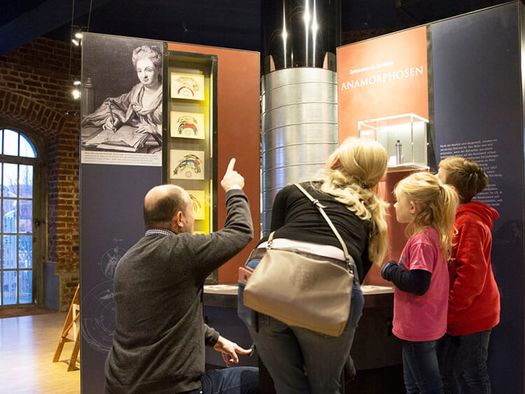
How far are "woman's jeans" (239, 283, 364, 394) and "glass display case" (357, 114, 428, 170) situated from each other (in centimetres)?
157

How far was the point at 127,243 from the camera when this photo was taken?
3.35m

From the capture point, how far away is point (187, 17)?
6.82 metres

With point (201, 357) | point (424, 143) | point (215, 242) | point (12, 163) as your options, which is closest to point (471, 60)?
point (424, 143)

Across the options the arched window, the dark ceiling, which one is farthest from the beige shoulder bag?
the arched window

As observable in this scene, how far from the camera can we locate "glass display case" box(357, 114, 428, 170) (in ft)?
10.3

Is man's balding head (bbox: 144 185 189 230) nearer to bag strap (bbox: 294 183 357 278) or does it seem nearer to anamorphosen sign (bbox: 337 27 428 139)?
bag strap (bbox: 294 183 357 278)

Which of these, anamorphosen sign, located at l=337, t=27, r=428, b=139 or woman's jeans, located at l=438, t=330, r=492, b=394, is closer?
woman's jeans, located at l=438, t=330, r=492, b=394

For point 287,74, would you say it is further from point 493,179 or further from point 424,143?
point 493,179

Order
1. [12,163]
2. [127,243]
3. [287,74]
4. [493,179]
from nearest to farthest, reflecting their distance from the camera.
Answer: [493,179] → [127,243] → [287,74] → [12,163]

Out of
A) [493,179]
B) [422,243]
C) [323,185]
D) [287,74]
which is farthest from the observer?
[287,74]

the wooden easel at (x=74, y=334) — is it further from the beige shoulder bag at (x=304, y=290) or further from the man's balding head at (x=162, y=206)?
the beige shoulder bag at (x=304, y=290)

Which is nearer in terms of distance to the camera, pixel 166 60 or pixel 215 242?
pixel 215 242

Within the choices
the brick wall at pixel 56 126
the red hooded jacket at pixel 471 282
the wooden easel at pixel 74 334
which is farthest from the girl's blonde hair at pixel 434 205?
the brick wall at pixel 56 126

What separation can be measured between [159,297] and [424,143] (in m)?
1.93
